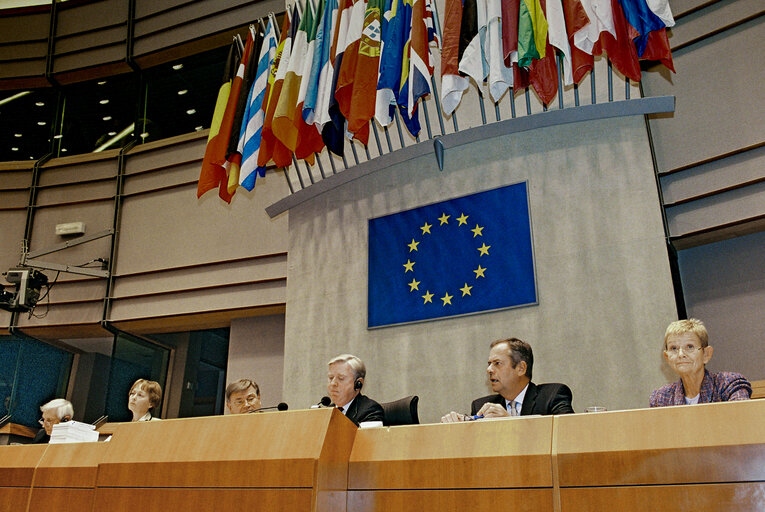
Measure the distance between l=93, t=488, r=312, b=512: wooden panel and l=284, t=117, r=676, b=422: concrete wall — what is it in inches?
110

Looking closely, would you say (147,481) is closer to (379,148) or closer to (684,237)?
(379,148)

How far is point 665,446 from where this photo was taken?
8.23 ft

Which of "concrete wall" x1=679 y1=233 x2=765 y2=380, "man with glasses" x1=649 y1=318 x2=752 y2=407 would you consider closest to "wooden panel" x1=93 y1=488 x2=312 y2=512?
"man with glasses" x1=649 y1=318 x2=752 y2=407

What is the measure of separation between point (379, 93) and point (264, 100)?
1.41 meters

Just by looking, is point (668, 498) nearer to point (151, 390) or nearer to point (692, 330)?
point (692, 330)

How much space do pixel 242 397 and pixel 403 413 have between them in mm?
1492

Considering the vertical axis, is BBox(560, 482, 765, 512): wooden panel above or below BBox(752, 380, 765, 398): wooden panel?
below

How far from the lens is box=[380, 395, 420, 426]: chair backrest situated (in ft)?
13.1

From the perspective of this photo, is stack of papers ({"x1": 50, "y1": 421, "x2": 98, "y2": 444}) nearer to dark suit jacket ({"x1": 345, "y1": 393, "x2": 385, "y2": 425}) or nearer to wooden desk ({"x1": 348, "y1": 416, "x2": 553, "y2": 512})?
dark suit jacket ({"x1": 345, "y1": 393, "x2": 385, "y2": 425})

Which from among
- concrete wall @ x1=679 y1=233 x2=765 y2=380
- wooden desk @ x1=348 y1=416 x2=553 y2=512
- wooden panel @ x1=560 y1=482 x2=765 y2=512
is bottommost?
wooden panel @ x1=560 y1=482 x2=765 y2=512

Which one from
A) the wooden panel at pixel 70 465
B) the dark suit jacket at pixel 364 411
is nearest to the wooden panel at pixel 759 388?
the dark suit jacket at pixel 364 411

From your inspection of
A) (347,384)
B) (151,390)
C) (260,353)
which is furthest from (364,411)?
(260,353)

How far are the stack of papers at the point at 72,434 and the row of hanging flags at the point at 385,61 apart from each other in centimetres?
269

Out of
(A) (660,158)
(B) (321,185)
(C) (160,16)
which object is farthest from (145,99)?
(A) (660,158)
